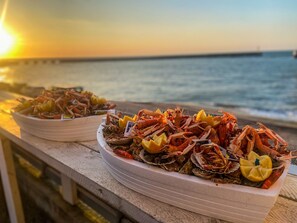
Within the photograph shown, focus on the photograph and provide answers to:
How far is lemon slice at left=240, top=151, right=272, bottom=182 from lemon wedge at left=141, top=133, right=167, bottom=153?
33 centimetres

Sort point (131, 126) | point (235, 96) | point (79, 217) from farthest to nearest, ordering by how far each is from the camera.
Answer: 1. point (235, 96)
2. point (79, 217)
3. point (131, 126)

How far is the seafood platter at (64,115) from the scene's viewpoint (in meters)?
2.12

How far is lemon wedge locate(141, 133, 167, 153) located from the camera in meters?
1.17

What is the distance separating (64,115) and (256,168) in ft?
5.09

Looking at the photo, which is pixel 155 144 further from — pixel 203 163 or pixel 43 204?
pixel 43 204

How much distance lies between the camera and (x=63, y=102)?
2266mm

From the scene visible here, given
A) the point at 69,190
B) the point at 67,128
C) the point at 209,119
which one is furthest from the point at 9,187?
the point at 209,119

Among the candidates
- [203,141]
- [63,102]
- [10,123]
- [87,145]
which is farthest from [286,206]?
[10,123]

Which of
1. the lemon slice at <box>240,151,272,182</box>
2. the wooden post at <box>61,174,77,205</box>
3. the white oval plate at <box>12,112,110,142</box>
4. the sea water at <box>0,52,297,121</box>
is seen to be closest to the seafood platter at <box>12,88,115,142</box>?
the white oval plate at <box>12,112,110,142</box>

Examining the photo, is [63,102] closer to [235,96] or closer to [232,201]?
[232,201]

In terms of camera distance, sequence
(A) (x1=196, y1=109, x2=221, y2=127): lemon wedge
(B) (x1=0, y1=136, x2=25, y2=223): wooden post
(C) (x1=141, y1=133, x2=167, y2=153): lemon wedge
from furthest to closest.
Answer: (B) (x1=0, y1=136, x2=25, y2=223): wooden post, (A) (x1=196, y1=109, x2=221, y2=127): lemon wedge, (C) (x1=141, y1=133, x2=167, y2=153): lemon wedge

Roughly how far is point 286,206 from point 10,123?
2.61 m

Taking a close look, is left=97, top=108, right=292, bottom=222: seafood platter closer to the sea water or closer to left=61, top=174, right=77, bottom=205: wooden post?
left=61, top=174, right=77, bottom=205: wooden post

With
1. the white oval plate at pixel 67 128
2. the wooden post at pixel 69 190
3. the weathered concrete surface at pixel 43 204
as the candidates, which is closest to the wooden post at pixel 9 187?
the weathered concrete surface at pixel 43 204
